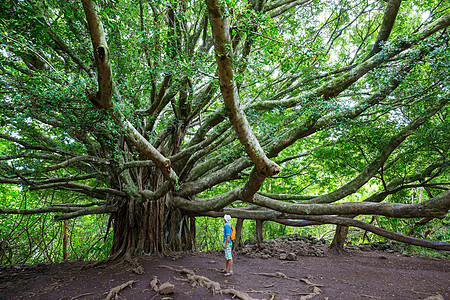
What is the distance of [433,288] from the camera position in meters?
4.12

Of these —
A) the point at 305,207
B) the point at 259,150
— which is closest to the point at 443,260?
the point at 305,207

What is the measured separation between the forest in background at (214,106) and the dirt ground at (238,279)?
37.1 inches

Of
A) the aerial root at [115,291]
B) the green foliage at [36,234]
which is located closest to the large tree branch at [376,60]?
the aerial root at [115,291]

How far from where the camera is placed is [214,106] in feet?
27.2

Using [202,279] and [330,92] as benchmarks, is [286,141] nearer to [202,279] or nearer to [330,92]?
[330,92]

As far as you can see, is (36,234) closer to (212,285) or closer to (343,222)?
(212,285)

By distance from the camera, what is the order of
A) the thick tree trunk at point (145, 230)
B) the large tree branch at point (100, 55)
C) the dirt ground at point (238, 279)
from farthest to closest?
the thick tree trunk at point (145, 230), the dirt ground at point (238, 279), the large tree branch at point (100, 55)

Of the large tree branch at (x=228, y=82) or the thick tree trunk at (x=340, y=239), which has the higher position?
the large tree branch at (x=228, y=82)

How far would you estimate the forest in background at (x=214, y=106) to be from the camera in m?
2.98

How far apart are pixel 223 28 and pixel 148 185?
567 centimetres

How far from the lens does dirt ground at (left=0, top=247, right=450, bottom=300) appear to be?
3.76m

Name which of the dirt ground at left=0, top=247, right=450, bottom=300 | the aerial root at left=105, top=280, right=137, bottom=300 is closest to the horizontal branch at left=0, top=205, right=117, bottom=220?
the dirt ground at left=0, top=247, right=450, bottom=300

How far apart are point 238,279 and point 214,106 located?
5597 mm

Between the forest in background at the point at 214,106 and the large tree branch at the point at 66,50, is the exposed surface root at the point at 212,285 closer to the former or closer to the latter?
the forest in background at the point at 214,106
